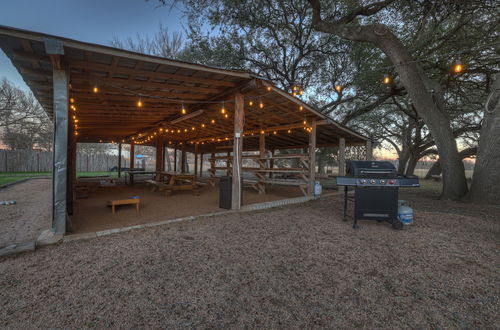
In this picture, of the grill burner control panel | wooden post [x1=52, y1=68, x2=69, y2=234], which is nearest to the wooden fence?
wooden post [x1=52, y1=68, x2=69, y2=234]

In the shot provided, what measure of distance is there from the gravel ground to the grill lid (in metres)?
1.03

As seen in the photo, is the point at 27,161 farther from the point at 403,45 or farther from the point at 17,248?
the point at 403,45

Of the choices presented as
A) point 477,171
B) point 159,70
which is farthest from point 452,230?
point 159,70

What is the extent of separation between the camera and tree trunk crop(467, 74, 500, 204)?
5.64m

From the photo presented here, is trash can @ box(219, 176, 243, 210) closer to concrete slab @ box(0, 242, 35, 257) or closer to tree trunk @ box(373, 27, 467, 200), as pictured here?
concrete slab @ box(0, 242, 35, 257)

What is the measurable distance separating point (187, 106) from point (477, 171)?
9002mm

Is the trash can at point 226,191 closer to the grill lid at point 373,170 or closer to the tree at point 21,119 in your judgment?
the grill lid at point 373,170

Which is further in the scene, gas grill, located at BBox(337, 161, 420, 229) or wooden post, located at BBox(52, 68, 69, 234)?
gas grill, located at BBox(337, 161, 420, 229)

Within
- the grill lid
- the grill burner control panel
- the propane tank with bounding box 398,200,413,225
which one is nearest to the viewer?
the grill burner control panel

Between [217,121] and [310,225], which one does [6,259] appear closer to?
[310,225]

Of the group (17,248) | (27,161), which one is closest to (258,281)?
(17,248)

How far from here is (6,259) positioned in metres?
2.59

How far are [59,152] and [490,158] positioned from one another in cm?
985

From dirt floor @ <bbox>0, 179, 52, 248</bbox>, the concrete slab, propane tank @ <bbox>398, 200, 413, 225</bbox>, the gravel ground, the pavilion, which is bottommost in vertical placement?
dirt floor @ <bbox>0, 179, 52, 248</bbox>
